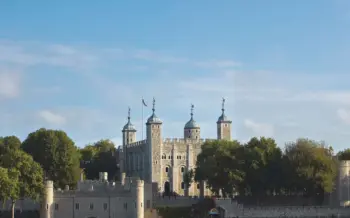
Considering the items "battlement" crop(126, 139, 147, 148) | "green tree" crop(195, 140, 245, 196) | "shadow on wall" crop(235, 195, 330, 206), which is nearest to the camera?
"green tree" crop(195, 140, 245, 196)

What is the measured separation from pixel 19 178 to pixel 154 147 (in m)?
30.9

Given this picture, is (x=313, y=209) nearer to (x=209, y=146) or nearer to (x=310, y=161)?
(x=310, y=161)

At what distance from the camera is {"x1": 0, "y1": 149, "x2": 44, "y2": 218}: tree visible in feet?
243

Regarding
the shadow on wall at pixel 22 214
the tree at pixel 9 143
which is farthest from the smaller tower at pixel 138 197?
the tree at pixel 9 143

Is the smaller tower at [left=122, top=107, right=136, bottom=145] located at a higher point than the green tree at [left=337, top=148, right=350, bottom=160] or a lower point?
higher

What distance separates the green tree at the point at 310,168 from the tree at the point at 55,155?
71.9 ft

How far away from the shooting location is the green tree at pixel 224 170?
85.6 metres

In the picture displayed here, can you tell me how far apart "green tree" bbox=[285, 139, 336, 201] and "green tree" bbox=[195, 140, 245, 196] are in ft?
16.6

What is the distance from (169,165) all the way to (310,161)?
26.5 meters

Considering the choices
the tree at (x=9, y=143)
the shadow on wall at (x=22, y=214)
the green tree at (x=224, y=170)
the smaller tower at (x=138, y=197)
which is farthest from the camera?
the tree at (x=9, y=143)

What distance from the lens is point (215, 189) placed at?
288 feet

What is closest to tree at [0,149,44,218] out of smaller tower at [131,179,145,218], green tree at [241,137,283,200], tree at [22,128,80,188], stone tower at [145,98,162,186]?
smaller tower at [131,179,145,218]

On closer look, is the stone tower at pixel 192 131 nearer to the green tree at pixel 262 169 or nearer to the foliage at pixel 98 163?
the foliage at pixel 98 163

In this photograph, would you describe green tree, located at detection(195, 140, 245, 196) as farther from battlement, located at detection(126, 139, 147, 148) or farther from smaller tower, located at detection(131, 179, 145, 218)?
battlement, located at detection(126, 139, 147, 148)
